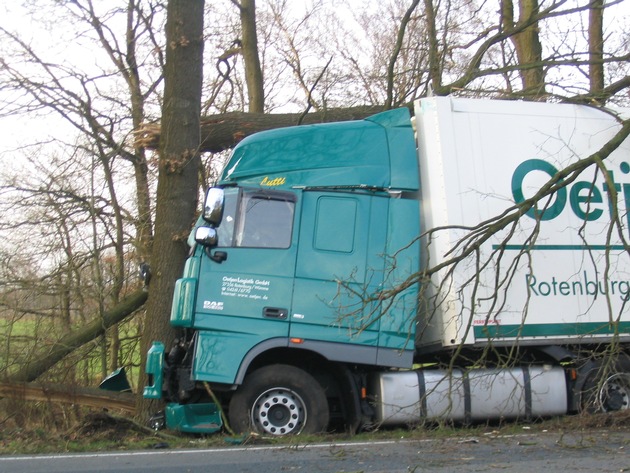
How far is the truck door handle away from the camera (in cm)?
791

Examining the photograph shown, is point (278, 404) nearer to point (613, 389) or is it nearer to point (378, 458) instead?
point (378, 458)

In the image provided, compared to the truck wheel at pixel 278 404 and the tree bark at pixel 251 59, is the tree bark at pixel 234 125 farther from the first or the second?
the truck wheel at pixel 278 404

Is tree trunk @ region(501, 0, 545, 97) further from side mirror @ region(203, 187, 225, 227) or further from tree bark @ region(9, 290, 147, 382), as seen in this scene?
tree bark @ region(9, 290, 147, 382)

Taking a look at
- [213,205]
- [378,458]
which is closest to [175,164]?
[213,205]

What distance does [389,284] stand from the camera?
812 centimetres

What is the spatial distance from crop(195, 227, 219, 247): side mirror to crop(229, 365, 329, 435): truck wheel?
4.62 ft

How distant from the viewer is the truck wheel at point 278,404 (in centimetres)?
788

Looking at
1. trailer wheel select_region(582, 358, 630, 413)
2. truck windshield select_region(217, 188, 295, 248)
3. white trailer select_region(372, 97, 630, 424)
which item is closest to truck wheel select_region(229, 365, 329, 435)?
white trailer select_region(372, 97, 630, 424)

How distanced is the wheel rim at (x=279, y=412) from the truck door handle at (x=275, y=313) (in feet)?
2.47

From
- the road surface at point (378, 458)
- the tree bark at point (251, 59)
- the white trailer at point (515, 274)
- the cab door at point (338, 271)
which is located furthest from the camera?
the tree bark at point (251, 59)

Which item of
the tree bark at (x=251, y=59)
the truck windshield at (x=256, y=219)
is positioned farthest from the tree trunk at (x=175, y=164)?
the tree bark at (x=251, y=59)

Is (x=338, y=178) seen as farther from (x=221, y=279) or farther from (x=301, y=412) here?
(x=301, y=412)

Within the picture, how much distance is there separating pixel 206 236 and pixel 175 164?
275 centimetres

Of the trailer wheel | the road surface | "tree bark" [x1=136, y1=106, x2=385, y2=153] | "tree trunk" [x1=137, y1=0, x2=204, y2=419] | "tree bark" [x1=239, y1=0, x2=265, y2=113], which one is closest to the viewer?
the road surface
